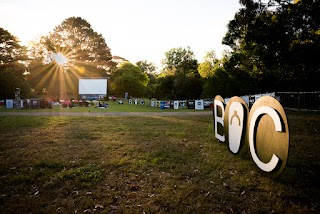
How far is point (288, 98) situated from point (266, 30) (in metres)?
6.98

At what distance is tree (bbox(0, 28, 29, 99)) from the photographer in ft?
114

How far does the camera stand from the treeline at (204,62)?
15578mm

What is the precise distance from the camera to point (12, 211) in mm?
3451

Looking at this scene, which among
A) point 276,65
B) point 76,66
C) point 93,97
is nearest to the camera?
point 276,65

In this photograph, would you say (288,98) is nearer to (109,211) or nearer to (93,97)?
(109,211)

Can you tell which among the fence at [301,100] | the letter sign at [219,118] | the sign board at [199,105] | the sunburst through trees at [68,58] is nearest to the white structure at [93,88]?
the sunburst through trees at [68,58]

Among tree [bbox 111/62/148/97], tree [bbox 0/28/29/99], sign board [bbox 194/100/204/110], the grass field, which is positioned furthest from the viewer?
tree [bbox 111/62/148/97]

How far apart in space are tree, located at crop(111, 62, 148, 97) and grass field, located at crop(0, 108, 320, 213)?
50761 millimetres

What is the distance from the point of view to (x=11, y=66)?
4041cm

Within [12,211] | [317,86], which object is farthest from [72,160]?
[317,86]

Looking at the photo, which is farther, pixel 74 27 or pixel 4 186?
pixel 74 27

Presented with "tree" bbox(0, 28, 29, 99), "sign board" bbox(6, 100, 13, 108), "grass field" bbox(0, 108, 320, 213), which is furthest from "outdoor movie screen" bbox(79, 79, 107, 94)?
"grass field" bbox(0, 108, 320, 213)

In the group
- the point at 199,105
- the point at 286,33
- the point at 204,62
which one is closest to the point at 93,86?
the point at 204,62

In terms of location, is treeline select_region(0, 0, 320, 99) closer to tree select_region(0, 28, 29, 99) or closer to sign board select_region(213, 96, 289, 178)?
tree select_region(0, 28, 29, 99)
